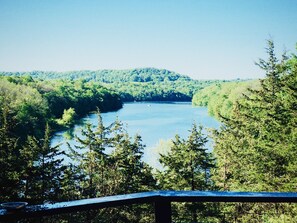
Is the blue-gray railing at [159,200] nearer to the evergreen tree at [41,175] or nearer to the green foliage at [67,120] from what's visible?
the evergreen tree at [41,175]

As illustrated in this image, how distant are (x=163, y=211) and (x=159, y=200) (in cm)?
6

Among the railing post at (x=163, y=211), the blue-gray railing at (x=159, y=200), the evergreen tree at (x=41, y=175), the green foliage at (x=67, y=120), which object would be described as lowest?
the green foliage at (x=67, y=120)

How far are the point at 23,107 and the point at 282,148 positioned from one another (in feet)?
143

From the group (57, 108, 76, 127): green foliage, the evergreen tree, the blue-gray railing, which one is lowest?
(57, 108, 76, 127): green foliage

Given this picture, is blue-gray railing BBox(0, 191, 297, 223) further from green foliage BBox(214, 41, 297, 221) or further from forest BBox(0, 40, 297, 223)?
forest BBox(0, 40, 297, 223)

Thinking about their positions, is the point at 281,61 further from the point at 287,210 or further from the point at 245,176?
the point at 287,210

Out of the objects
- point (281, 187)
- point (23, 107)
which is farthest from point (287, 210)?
point (23, 107)

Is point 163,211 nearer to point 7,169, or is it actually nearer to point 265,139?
Result: point 7,169

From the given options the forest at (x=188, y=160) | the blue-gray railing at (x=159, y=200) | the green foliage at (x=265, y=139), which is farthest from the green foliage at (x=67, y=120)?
the blue-gray railing at (x=159, y=200)

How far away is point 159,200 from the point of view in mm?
1471

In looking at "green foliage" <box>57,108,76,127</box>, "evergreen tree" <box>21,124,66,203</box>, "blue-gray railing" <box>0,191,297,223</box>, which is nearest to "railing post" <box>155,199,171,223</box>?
"blue-gray railing" <box>0,191,297,223</box>

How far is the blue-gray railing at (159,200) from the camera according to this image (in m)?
1.38

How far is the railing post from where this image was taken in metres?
1.46

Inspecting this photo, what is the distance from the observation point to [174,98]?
155375mm
